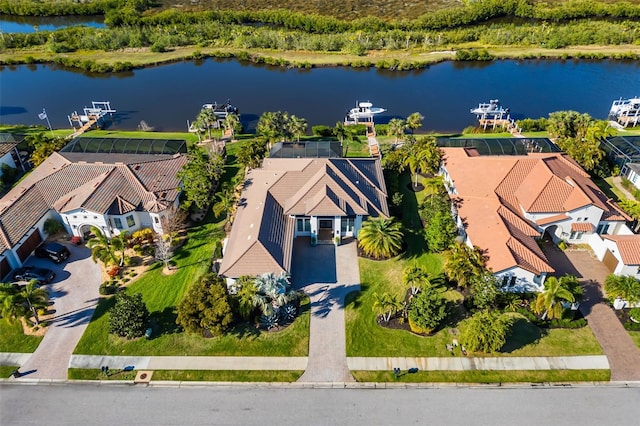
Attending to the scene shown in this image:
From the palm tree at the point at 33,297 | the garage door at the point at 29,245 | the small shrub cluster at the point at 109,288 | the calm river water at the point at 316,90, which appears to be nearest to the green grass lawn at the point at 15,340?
the palm tree at the point at 33,297

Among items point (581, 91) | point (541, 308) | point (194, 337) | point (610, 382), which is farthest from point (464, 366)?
point (581, 91)

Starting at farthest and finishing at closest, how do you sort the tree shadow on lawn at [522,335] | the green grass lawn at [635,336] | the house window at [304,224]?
the house window at [304,224] < the green grass lawn at [635,336] < the tree shadow on lawn at [522,335]

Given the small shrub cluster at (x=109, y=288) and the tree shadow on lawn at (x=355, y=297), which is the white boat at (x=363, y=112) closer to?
the tree shadow on lawn at (x=355, y=297)

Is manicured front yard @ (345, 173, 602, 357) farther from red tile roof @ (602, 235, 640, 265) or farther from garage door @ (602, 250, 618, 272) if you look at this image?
garage door @ (602, 250, 618, 272)

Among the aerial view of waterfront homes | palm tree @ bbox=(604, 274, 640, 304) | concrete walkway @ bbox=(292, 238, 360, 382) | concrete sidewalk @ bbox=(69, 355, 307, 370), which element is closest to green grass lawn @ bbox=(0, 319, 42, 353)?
the aerial view of waterfront homes

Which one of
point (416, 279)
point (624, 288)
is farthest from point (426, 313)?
point (624, 288)

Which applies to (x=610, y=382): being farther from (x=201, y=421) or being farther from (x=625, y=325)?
(x=201, y=421)
